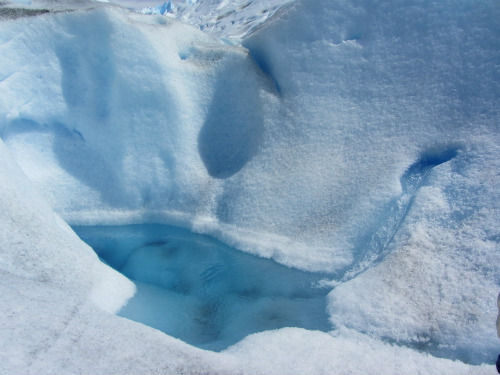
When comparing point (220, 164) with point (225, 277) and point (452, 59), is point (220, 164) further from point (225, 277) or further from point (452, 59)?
point (452, 59)

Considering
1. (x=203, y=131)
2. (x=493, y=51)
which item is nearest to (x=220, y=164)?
(x=203, y=131)

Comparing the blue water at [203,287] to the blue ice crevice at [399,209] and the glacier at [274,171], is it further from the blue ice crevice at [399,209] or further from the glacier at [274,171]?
the blue ice crevice at [399,209]

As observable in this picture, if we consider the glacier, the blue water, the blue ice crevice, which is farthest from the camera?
the blue ice crevice

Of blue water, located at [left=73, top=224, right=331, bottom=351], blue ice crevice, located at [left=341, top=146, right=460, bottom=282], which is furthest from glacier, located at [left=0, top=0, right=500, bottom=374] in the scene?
blue water, located at [left=73, top=224, right=331, bottom=351]

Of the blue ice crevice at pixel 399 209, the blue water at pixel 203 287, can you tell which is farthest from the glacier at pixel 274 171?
the blue water at pixel 203 287

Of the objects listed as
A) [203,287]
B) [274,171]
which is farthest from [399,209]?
[203,287]

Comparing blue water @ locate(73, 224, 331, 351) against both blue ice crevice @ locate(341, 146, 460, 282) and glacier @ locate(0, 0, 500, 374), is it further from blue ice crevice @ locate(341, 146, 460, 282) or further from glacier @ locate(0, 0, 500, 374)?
→ blue ice crevice @ locate(341, 146, 460, 282)
